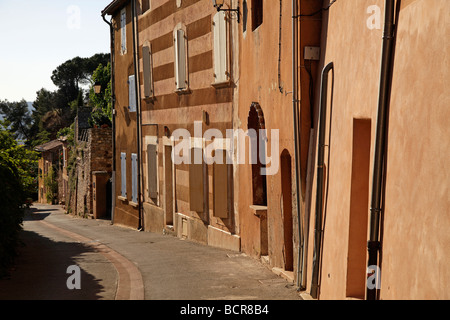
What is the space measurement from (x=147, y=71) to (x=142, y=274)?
424 inches

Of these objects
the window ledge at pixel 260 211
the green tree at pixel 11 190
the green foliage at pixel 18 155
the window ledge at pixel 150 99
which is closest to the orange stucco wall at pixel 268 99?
the window ledge at pixel 260 211

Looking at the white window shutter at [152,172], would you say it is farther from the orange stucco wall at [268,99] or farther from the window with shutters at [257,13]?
the window with shutters at [257,13]

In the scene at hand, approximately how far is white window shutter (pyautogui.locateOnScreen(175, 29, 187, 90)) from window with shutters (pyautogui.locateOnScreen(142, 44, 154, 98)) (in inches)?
113

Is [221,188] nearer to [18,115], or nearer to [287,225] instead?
[287,225]

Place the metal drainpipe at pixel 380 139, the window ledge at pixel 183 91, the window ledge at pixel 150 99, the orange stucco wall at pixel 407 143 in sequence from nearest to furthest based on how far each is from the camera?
the orange stucco wall at pixel 407 143 → the metal drainpipe at pixel 380 139 → the window ledge at pixel 183 91 → the window ledge at pixel 150 99

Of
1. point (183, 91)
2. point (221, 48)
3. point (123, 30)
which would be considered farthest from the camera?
point (123, 30)

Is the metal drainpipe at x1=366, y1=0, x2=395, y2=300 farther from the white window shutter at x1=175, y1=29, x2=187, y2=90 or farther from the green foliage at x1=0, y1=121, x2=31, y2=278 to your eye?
the white window shutter at x1=175, y1=29, x2=187, y2=90

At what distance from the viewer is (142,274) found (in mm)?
10898

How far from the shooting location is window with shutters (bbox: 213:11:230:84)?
14047mm

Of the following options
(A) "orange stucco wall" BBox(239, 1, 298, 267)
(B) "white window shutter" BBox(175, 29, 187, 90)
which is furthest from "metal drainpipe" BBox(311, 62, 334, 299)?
(B) "white window shutter" BBox(175, 29, 187, 90)

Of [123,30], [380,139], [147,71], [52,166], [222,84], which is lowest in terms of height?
[52,166]

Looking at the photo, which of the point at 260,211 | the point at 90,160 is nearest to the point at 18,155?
the point at 260,211

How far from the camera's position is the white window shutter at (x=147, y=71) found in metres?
20.2

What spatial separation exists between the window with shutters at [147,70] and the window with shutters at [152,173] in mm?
1713
